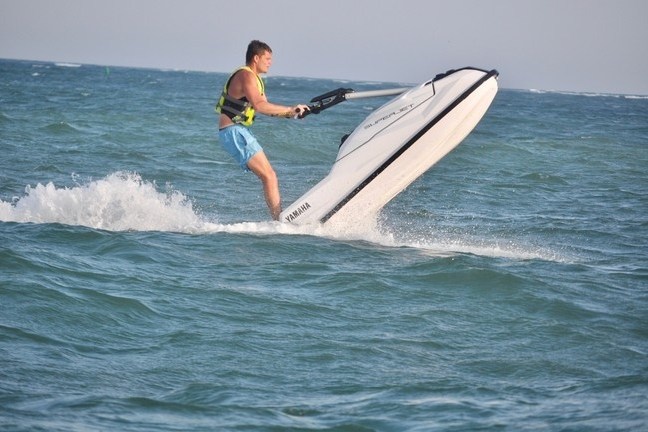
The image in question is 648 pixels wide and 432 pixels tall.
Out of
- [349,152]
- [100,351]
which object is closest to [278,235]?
[349,152]

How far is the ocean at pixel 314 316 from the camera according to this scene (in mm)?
4848

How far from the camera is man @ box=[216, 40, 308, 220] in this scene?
8.40 m

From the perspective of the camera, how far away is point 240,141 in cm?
869

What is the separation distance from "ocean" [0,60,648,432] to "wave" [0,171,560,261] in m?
0.02

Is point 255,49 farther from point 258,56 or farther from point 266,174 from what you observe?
point 266,174

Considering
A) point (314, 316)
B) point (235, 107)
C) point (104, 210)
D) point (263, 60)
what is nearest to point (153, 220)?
point (104, 210)

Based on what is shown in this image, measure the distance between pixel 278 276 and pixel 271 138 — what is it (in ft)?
50.9

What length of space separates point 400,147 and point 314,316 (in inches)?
114

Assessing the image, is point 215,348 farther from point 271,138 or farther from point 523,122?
point 523,122

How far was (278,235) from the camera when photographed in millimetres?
9164

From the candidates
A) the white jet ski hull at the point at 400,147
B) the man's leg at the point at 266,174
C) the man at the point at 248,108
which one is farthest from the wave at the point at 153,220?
the man at the point at 248,108

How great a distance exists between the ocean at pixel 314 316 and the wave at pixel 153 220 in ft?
0.08

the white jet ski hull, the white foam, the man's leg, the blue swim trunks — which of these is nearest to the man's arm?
the blue swim trunks

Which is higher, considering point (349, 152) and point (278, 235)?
point (349, 152)
